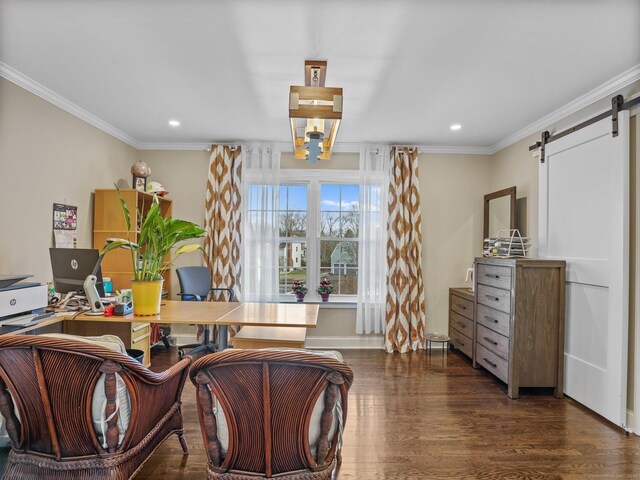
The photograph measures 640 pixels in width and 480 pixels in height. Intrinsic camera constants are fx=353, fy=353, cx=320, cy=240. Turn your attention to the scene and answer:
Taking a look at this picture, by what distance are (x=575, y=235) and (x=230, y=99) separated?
324 centimetres

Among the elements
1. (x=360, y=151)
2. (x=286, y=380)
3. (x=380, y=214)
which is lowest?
(x=286, y=380)

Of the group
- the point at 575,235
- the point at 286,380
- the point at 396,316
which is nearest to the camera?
the point at 286,380

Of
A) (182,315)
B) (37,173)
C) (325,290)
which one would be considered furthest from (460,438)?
(37,173)

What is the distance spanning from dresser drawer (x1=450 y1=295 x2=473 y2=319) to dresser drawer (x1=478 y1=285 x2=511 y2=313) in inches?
10.2

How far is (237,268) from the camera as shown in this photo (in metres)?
4.40

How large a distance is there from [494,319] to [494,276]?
0.41 m

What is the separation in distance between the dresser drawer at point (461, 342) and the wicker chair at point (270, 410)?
2961mm

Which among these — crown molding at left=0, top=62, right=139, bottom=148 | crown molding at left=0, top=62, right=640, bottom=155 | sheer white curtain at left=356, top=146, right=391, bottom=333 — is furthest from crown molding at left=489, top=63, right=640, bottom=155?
crown molding at left=0, top=62, right=139, bottom=148

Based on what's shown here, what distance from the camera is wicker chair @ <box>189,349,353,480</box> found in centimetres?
125

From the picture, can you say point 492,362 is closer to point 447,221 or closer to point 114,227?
point 447,221

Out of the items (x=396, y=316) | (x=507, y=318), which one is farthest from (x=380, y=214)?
(x=507, y=318)

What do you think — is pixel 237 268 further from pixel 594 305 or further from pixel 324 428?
pixel 594 305

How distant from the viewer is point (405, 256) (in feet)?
14.4

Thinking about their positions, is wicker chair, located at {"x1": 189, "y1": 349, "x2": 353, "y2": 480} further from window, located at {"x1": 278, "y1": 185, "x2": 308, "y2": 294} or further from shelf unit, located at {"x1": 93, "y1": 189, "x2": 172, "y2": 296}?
window, located at {"x1": 278, "y1": 185, "x2": 308, "y2": 294}
